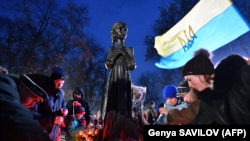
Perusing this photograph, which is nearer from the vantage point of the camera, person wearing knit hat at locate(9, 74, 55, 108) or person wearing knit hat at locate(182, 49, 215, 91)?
person wearing knit hat at locate(9, 74, 55, 108)

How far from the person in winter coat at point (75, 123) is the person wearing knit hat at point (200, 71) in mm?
3594

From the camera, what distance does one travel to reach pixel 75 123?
6.60 metres

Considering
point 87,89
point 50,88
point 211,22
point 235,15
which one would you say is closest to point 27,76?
point 50,88

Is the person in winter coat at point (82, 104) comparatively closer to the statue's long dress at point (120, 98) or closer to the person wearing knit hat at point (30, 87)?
the statue's long dress at point (120, 98)

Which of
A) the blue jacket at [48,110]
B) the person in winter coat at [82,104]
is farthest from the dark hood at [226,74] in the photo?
the person in winter coat at [82,104]

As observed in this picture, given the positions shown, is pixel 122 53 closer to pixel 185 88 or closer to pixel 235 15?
pixel 185 88

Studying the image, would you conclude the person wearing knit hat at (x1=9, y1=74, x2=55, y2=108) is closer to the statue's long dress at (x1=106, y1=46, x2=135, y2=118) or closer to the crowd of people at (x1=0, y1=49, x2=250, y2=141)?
the crowd of people at (x1=0, y1=49, x2=250, y2=141)

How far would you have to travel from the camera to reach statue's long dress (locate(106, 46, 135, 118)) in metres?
4.95

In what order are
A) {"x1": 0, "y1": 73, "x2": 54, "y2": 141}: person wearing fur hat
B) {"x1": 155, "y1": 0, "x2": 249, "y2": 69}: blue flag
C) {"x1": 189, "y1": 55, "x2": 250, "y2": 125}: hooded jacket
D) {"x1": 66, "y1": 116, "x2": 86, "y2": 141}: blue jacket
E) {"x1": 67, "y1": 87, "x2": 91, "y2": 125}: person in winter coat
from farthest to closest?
1. {"x1": 67, "y1": 87, "x2": 91, "y2": 125}: person in winter coat
2. {"x1": 66, "y1": 116, "x2": 86, "y2": 141}: blue jacket
3. {"x1": 155, "y1": 0, "x2": 249, "y2": 69}: blue flag
4. {"x1": 189, "y1": 55, "x2": 250, "y2": 125}: hooded jacket
5. {"x1": 0, "y1": 73, "x2": 54, "y2": 141}: person wearing fur hat

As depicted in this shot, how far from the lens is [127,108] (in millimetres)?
4973

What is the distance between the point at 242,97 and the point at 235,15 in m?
3.70

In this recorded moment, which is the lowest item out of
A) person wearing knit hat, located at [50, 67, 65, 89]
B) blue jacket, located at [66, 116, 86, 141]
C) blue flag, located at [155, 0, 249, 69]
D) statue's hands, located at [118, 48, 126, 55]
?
blue jacket, located at [66, 116, 86, 141]

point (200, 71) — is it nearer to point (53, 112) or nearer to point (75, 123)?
point (53, 112)

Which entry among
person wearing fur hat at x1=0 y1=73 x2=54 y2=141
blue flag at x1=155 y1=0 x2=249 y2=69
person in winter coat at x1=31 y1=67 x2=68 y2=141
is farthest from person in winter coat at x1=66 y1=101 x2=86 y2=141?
person wearing fur hat at x1=0 y1=73 x2=54 y2=141
